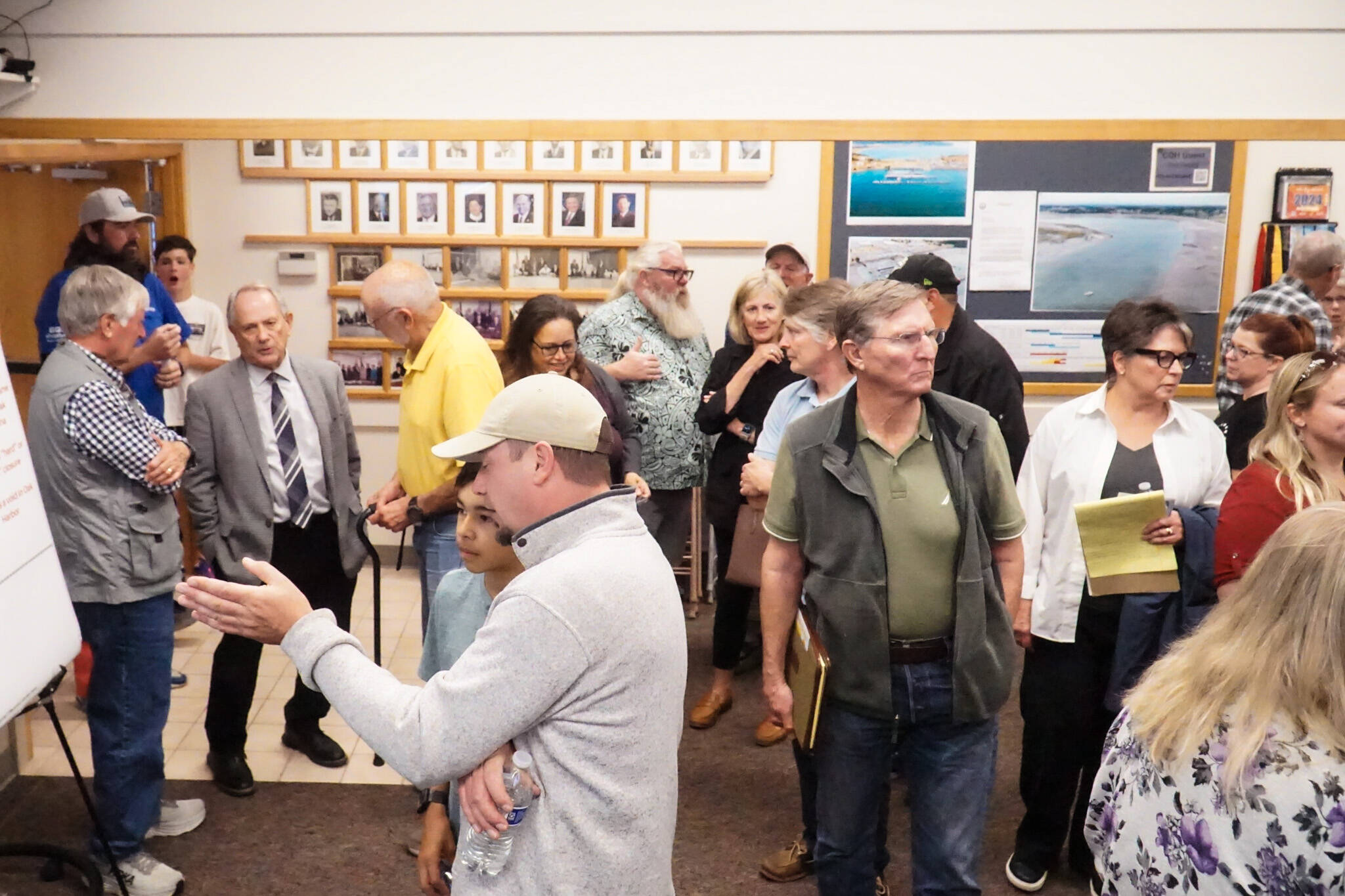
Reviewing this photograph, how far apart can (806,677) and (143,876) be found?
1873 mm

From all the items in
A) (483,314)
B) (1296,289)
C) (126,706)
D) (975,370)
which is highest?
(1296,289)

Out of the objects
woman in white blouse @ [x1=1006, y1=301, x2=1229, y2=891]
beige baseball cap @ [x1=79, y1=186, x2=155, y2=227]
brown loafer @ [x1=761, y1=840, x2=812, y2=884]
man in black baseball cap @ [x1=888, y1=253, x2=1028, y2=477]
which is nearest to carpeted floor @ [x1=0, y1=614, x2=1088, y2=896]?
brown loafer @ [x1=761, y1=840, x2=812, y2=884]

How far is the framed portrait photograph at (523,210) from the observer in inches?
146

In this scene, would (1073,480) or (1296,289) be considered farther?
(1296,289)

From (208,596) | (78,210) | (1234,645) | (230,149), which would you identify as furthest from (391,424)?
(1234,645)

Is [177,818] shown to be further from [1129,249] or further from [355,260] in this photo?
[1129,249]

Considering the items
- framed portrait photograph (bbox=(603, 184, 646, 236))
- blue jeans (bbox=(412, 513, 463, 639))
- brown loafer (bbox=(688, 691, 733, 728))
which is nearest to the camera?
blue jeans (bbox=(412, 513, 463, 639))

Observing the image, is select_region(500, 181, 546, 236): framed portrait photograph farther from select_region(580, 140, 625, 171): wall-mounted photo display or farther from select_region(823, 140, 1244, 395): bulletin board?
select_region(823, 140, 1244, 395): bulletin board

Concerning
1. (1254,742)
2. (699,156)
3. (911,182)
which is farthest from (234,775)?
(1254,742)

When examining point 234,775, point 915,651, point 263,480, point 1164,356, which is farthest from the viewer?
point 234,775

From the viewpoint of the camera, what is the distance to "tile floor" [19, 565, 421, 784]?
3.66m

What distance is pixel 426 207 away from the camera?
379 centimetres

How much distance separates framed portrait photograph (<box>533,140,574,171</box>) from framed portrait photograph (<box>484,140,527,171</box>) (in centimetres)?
4

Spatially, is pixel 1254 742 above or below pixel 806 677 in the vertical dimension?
above
